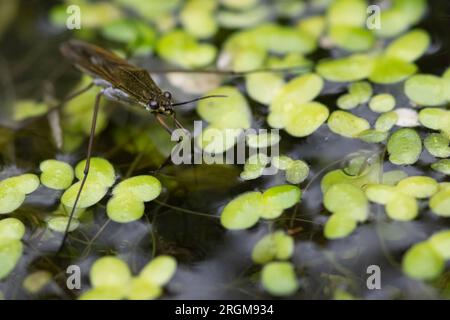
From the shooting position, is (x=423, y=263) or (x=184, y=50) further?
(x=184, y=50)

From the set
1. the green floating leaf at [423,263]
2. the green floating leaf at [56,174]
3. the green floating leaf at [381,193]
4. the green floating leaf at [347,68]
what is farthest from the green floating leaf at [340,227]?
the green floating leaf at [56,174]

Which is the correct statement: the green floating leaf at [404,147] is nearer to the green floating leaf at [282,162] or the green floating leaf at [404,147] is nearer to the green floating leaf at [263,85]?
the green floating leaf at [282,162]

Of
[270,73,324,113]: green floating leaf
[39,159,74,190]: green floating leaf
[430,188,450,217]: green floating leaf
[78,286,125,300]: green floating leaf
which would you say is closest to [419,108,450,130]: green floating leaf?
[430,188,450,217]: green floating leaf

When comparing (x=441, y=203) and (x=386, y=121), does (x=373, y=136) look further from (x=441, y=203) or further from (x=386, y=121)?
(x=441, y=203)

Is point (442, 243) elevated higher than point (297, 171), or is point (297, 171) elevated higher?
point (297, 171)

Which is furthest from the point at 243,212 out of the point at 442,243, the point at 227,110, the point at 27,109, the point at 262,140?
the point at 27,109

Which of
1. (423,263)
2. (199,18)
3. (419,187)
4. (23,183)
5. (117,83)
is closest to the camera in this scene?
(423,263)
